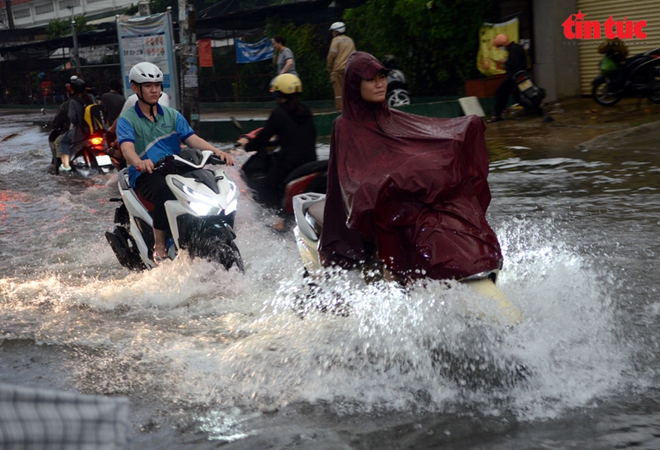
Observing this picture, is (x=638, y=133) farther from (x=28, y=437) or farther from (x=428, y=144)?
(x=28, y=437)

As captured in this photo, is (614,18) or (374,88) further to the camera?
(614,18)

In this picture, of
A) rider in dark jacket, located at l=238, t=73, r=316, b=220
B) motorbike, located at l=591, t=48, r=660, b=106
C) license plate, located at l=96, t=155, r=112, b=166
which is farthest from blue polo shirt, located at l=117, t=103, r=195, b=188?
motorbike, located at l=591, t=48, r=660, b=106

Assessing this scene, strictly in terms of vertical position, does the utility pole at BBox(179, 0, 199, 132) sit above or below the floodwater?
above

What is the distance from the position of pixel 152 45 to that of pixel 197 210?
37.5 feet

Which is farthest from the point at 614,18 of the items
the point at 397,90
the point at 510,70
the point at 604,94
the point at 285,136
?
the point at 285,136

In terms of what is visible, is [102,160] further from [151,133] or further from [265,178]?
[151,133]

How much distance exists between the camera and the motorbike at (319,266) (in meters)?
3.38

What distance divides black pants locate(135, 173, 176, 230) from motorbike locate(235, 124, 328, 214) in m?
1.27

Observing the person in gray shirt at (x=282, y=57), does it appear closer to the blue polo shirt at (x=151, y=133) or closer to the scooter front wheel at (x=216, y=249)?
the blue polo shirt at (x=151, y=133)

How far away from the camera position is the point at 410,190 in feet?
11.7

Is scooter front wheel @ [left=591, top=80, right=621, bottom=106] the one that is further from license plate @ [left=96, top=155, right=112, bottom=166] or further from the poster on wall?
license plate @ [left=96, top=155, right=112, bottom=166]

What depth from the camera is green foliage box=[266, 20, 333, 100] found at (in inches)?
864

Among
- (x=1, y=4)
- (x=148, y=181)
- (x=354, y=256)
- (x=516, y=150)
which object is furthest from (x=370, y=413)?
(x=1, y=4)

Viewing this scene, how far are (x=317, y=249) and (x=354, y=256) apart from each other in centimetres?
44
